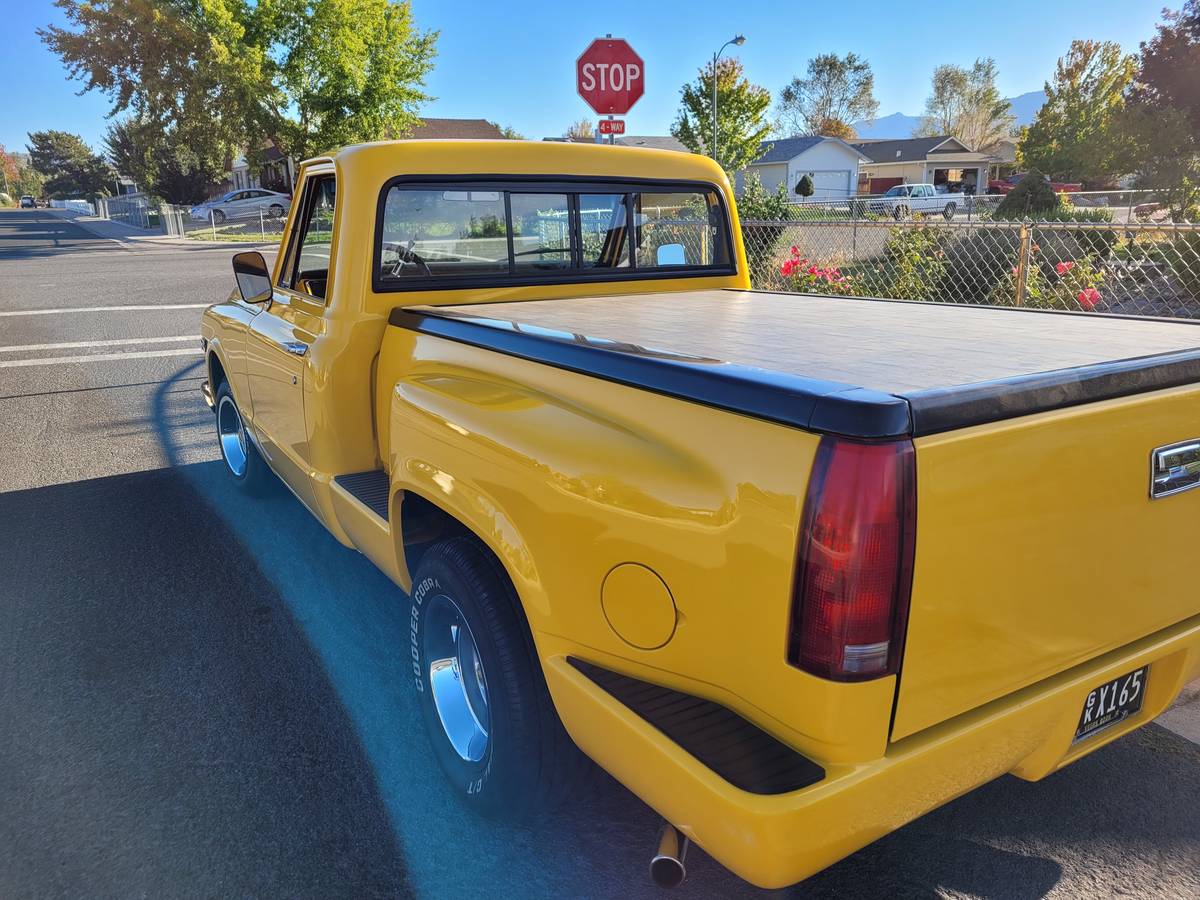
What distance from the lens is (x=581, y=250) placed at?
416cm

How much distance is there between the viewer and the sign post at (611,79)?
320 inches

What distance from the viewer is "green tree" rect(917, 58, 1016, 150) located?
95.5m

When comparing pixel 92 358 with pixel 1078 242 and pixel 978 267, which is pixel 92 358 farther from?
pixel 1078 242

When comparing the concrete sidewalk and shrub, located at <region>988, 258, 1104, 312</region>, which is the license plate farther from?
the concrete sidewalk

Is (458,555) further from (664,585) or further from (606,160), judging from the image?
(606,160)

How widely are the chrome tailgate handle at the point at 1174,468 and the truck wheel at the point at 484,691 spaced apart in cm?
152

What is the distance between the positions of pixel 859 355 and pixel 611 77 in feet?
22.8

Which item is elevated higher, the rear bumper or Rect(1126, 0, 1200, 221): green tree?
Rect(1126, 0, 1200, 221): green tree

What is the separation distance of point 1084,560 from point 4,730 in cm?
354

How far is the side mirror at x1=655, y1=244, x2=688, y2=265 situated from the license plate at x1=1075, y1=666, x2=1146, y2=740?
2.98 metres

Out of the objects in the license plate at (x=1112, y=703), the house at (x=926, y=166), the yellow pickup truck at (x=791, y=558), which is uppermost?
the house at (x=926, y=166)

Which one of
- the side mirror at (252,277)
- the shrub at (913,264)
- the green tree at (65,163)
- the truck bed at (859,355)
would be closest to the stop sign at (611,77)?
the shrub at (913,264)

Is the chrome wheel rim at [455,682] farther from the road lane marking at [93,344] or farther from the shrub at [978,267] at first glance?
the road lane marking at [93,344]

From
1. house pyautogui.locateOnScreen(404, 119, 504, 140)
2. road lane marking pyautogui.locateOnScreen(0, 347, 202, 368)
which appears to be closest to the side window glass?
road lane marking pyautogui.locateOnScreen(0, 347, 202, 368)
